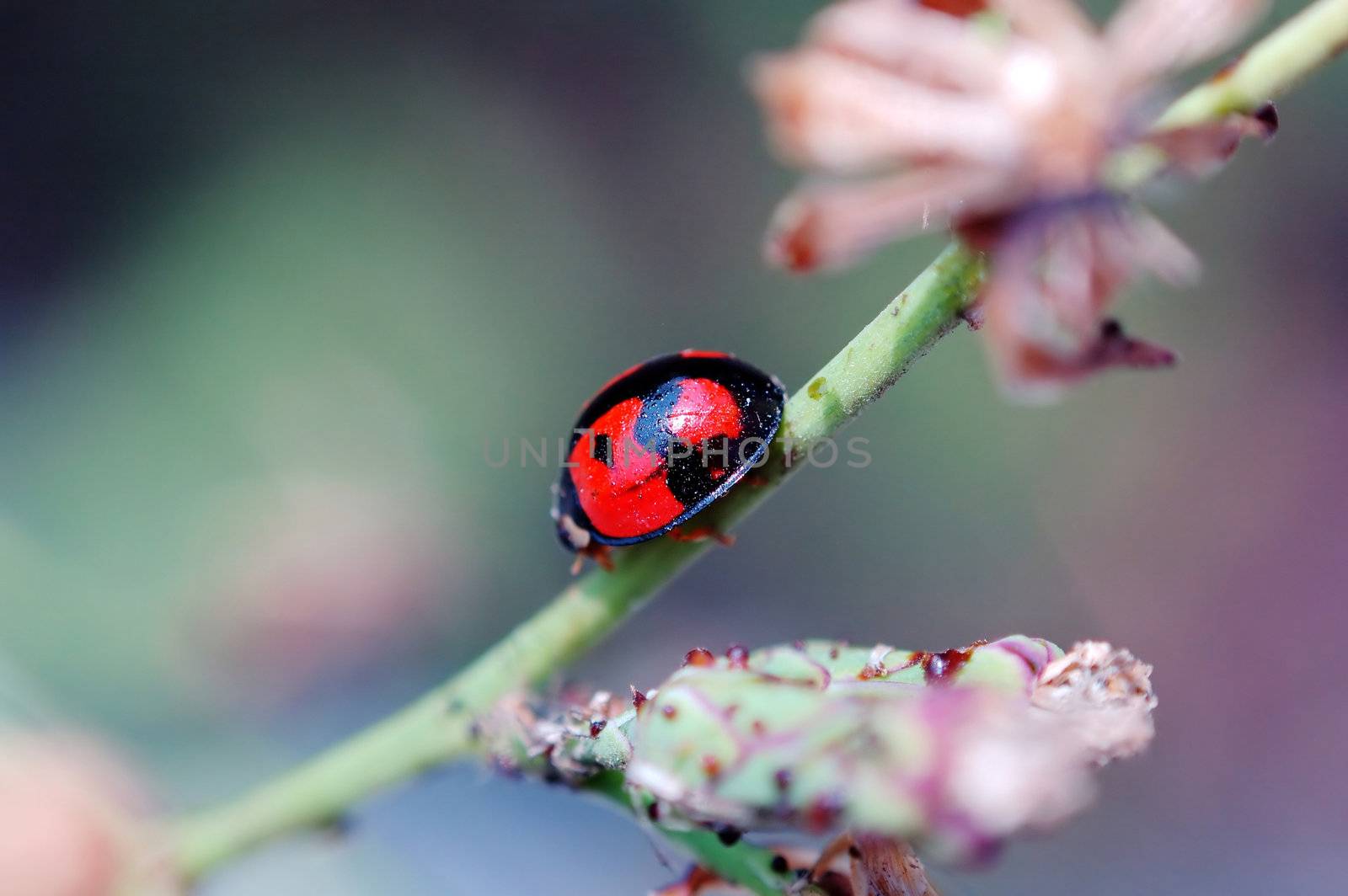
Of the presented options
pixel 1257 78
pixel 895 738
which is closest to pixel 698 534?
pixel 895 738

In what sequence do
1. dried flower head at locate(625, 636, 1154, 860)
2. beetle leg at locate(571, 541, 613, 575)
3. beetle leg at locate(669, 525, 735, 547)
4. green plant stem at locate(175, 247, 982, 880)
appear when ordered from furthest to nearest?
beetle leg at locate(571, 541, 613, 575) < beetle leg at locate(669, 525, 735, 547) < green plant stem at locate(175, 247, 982, 880) < dried flower head at locate(625, 636, 1154, 860)

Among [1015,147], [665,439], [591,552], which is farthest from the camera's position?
[591,552]

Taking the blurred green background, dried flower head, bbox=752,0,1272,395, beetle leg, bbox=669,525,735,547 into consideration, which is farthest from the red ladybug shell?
the blurred green background

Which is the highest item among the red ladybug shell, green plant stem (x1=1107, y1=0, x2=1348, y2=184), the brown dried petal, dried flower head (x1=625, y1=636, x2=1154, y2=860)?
the red ladybug shell

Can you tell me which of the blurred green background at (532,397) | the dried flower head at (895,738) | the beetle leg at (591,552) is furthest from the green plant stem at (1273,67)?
the blurred green background at (532,397)

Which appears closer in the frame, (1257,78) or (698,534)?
(1257,78)

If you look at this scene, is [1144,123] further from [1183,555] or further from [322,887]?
[1183,555]

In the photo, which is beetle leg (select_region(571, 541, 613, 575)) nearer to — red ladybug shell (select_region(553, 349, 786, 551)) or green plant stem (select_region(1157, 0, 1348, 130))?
red ladybug shell (select_region(553, 349, 786, 551))

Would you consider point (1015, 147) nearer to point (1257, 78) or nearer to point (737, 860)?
point (1257, 78)
